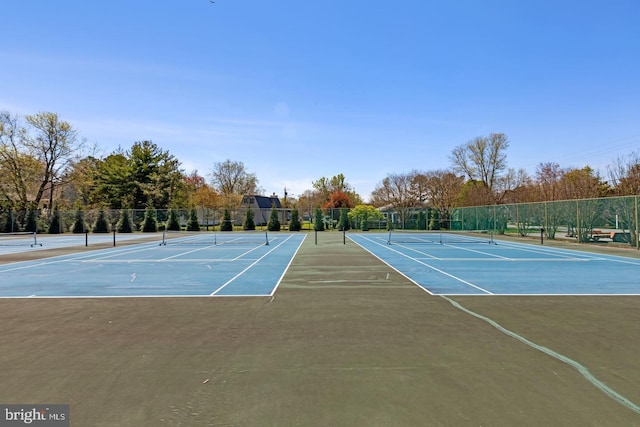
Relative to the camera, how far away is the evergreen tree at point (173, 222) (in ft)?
137

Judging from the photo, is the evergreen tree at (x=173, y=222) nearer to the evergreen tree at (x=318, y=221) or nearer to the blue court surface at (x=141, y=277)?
the evergreen tree at (x=318, y=221)

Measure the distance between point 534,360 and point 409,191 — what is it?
49.6 meters

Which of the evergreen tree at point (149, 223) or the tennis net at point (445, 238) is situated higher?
the evergreen tree at point (149, 223)

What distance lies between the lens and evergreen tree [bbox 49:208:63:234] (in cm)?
3903

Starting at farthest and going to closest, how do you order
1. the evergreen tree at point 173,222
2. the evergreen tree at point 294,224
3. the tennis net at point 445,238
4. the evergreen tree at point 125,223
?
the evergreen tree at point 294,224
the evergreen tree at point 173,222
the evergreen tree at point 125,223
the tennis net at point 445,238

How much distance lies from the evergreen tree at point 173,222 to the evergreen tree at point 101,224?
20.7 feet

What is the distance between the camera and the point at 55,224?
128ft

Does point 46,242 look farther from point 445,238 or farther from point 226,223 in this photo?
point 445,238

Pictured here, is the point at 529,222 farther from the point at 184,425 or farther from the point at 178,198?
the point at 178,198

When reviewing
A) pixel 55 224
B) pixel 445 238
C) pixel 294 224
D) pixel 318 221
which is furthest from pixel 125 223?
pixel 445 238

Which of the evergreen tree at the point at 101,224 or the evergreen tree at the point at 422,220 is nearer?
the evergreen tree at the point at 101,224

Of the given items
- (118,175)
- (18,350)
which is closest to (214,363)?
(18,350)

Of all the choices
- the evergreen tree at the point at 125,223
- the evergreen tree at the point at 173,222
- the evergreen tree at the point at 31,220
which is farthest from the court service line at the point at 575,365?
the evergreen tree at the point at 31,220

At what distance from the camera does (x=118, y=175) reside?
159ft
